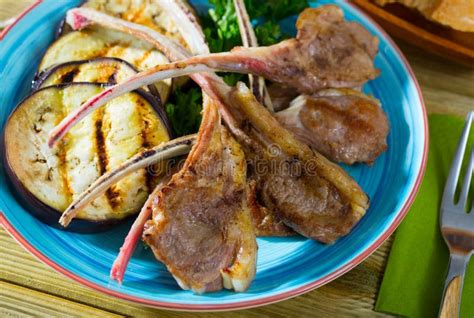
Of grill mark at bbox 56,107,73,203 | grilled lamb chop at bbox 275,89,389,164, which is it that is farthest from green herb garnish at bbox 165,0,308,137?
grill mark at bbox 56,107,73,203

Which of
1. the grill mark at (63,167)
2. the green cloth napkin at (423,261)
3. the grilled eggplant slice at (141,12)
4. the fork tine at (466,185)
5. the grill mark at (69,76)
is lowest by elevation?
the green cloth napkin at (423,261)

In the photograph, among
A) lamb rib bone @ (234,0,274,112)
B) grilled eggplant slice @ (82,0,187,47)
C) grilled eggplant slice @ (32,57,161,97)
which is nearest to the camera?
grilled eggplant slice @ (32,57,161,97)

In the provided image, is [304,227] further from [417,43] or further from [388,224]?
[417,43]

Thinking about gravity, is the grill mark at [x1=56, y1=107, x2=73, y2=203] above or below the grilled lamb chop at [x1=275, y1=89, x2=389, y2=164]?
above

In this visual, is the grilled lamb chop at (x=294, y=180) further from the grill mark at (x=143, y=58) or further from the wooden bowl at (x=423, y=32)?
the wooden bowl at (x=423, y=32)

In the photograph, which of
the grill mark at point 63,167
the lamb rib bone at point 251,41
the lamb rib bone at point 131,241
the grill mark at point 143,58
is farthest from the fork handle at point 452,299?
the grill mark at point 143,58

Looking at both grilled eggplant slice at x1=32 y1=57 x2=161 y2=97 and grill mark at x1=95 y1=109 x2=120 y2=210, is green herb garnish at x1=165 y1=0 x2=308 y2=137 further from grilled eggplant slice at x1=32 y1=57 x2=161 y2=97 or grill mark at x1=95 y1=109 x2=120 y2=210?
grill mark at x1=95 y1=109 x2=120 y2=210
